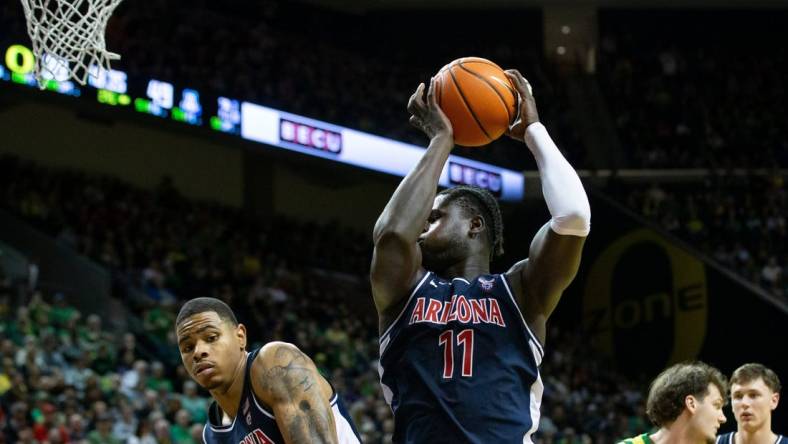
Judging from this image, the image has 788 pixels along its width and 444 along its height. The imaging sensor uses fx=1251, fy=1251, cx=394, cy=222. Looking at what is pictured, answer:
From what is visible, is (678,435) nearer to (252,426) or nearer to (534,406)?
(534,406)

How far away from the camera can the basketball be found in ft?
11.4

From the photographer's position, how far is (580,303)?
20.4 meters

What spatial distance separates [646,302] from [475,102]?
1599 centimetres

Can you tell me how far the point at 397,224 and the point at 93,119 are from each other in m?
15.8

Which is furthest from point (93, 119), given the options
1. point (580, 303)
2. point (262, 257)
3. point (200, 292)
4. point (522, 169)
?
point (580, 303)

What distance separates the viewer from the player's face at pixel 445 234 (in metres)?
3.52

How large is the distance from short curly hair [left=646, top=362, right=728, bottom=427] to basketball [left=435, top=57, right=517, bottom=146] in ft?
5.14

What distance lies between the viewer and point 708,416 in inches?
181

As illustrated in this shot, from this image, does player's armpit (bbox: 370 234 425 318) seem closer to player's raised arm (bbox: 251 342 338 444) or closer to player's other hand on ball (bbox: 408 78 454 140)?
player's other hand on ball (bbox: 408 78 454 140)

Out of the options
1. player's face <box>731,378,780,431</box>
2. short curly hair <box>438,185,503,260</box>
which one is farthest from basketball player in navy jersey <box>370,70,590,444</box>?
player's face <box>731,378,780,431</box>

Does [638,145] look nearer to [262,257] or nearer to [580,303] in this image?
[580,303]

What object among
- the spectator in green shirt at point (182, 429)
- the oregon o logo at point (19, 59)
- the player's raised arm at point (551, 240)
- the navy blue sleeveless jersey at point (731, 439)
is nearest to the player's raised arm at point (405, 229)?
the player's raised arm at point (551, 240)

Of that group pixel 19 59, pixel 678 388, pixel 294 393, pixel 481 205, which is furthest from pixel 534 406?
pixel 19 59

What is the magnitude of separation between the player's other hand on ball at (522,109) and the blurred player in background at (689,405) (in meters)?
1.53
